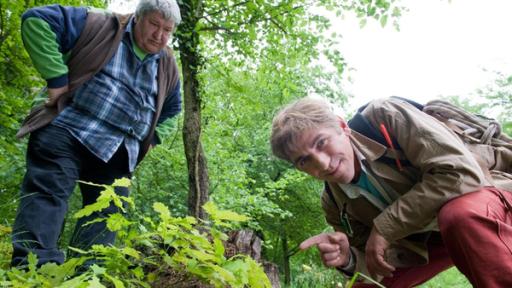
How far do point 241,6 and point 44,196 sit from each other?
118 inches

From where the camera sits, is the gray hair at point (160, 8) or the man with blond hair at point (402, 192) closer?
the man with blond hair at point (402, 192)

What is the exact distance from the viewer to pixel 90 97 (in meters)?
2.51

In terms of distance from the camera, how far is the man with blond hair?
61.9 inches

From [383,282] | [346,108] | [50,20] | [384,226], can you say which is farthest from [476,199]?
[346,108]

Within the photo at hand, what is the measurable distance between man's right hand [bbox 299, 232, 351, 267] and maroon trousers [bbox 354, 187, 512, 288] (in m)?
0.53

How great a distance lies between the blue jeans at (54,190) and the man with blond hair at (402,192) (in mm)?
1094

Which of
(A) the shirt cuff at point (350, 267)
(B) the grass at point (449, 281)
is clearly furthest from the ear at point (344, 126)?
(B) the grass at point (449, 281)

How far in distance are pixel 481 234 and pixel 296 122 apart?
2.88ft

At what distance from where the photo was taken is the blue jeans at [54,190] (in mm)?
1978

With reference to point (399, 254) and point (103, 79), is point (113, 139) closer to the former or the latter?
point (103, 79)

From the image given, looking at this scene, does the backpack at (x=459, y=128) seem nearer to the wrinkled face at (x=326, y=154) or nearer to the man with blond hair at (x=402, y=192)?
the man with blond hair at (x=402, y=192)

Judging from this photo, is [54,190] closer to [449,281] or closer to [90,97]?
[90,97]

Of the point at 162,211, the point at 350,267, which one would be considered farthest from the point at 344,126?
the point at 162,211

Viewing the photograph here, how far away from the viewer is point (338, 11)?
184 inches
